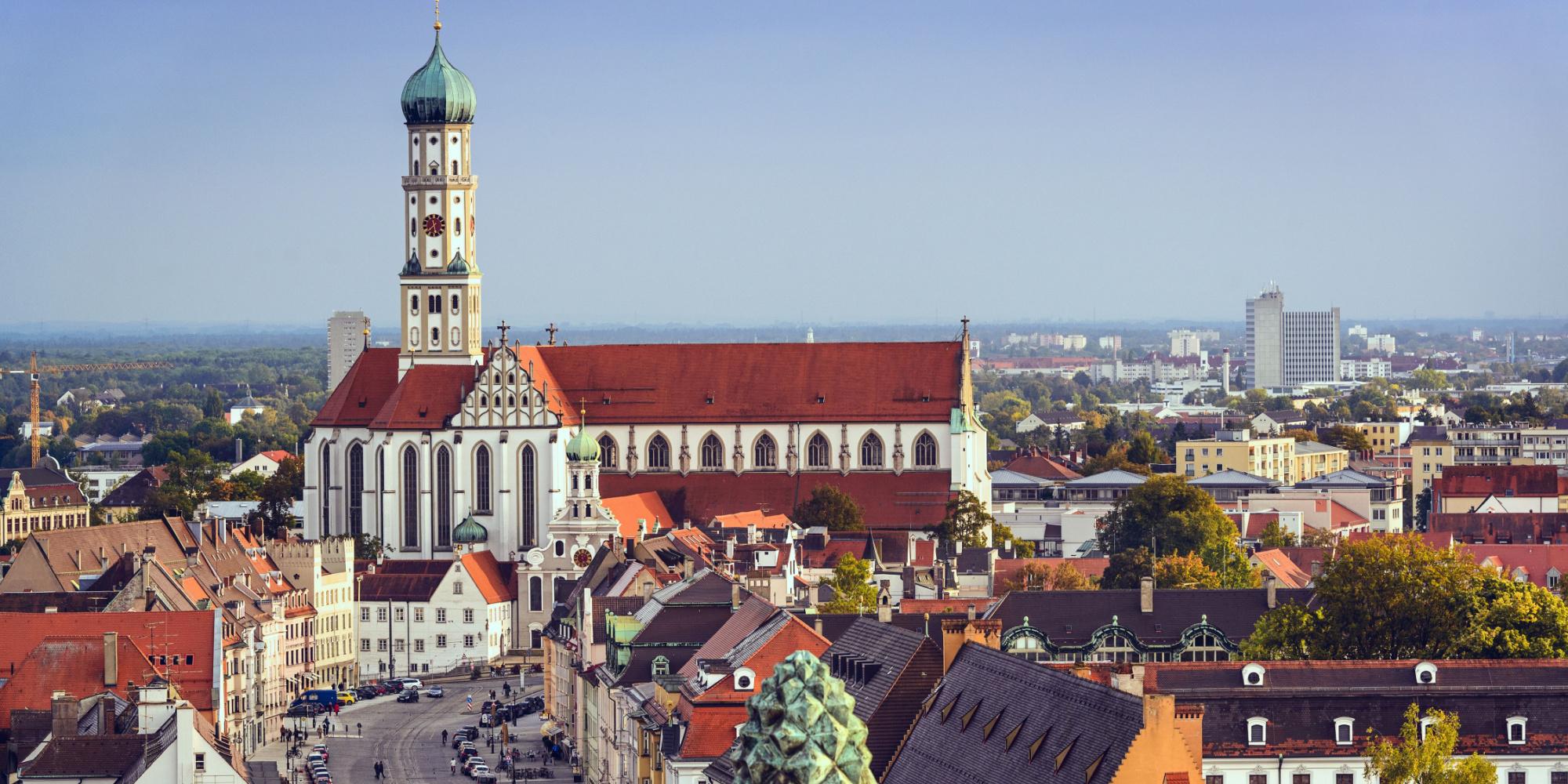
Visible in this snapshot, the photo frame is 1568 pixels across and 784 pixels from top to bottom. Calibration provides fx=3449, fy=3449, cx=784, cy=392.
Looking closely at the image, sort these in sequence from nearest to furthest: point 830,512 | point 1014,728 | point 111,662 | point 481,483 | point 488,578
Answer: point 1014,728
point 111,662
point 488,578
point 830,512
point 481,483

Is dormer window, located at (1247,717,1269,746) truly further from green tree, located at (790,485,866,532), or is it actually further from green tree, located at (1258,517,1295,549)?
green tree, located at (1258,517,1295,549)

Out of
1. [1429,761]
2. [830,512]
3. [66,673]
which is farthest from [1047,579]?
[1429,761]

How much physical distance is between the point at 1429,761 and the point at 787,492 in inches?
3791

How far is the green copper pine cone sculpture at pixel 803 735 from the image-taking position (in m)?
33.1

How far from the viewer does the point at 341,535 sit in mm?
152500

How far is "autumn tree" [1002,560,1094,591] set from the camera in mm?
129875

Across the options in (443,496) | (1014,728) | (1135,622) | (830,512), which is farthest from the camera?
(443,496)

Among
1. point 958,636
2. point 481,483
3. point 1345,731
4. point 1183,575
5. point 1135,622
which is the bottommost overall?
point 1183,575

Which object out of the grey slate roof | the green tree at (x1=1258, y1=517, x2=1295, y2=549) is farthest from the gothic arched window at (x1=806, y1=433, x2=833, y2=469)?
the grey slate roof

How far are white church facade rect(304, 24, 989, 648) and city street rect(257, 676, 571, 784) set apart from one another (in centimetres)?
2530

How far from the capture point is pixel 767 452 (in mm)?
165250

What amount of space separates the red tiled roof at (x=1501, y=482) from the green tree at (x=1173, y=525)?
2991 cm

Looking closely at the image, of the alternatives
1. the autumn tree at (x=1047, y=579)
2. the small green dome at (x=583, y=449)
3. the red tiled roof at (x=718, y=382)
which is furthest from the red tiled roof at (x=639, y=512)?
the autumn tree at (x=1047, y=579)

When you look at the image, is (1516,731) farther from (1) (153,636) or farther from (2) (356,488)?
(2) (356,488)
